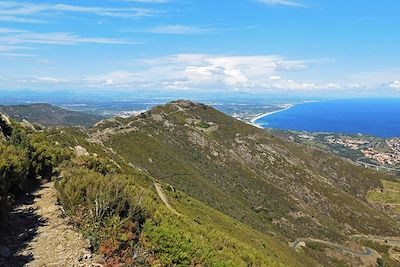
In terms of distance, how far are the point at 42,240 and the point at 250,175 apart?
351 ft

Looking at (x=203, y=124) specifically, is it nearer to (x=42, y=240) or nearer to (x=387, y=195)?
(x=387, y=195)

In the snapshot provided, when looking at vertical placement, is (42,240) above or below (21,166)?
below

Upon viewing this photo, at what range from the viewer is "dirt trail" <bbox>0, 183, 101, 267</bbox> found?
1074 cm

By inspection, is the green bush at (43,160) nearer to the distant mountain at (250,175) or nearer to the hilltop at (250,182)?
the hilltop at (250,182)

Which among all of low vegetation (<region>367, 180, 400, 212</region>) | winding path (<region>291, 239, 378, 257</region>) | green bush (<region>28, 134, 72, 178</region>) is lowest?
low vegetation (<region>367, 180, 400, 212</region>)

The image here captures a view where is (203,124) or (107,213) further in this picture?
(203,124)

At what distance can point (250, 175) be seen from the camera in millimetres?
116375

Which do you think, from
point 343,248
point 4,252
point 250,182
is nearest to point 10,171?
point 4,252

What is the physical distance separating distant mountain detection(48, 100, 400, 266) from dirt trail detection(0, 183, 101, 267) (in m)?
51.6

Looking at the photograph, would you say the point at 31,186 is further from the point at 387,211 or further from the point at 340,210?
the point at 387,211

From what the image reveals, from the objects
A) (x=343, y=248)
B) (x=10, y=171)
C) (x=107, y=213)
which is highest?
(x=10, y=171)

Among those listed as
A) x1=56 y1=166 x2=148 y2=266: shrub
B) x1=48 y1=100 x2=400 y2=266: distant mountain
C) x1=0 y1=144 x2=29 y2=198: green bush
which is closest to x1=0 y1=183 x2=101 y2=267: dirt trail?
x1=56 y1=166 x2=148 y2=266: shrub

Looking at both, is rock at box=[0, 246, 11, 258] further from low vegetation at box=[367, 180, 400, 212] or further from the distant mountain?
low vegetation at box=[367, 180, 400, 212]

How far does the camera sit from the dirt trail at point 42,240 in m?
10.7
